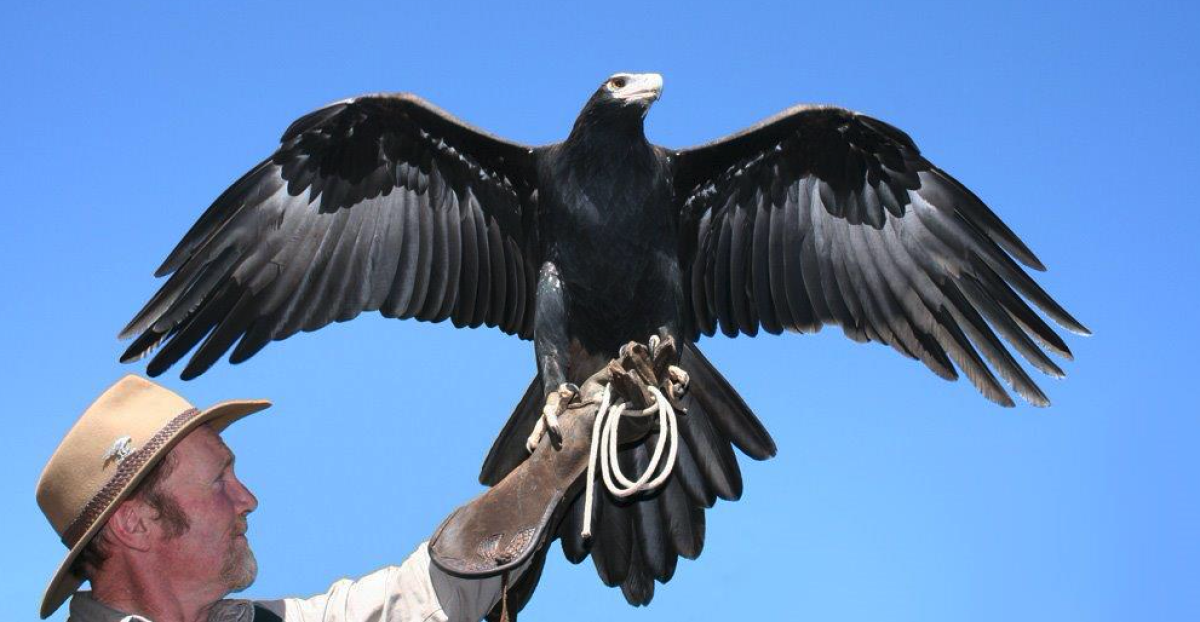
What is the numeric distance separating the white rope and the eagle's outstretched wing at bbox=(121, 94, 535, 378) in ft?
7.74

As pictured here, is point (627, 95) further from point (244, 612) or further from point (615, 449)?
point (244, 612)

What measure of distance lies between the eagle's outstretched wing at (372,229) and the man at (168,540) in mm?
2290

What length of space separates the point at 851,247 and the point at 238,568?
11.4ft

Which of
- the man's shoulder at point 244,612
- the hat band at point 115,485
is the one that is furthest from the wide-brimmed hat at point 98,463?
the man's shoulder at point 244,612

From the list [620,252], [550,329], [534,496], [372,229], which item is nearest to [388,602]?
[534,496]

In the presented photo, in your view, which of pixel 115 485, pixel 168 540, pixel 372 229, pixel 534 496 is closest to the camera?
pixel 115 485

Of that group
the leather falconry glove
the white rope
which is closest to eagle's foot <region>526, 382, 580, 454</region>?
the leather falconry glove

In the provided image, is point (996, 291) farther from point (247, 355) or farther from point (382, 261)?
point (247, 355)

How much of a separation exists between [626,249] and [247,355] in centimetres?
159

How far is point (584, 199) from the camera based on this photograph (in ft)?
18.0

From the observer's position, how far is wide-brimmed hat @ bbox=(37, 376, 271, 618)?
3.06 m

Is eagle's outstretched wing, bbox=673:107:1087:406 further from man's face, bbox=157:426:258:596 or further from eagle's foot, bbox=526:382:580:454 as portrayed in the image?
man's face, bbox=157:426:258:596

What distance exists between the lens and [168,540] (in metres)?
3.17

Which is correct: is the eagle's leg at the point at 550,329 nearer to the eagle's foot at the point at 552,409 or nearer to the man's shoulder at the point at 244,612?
the eagle's foot at the point at 552,409
